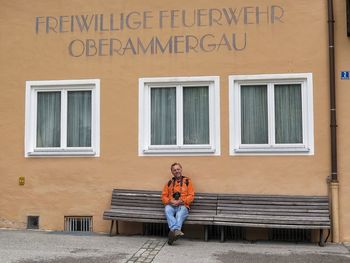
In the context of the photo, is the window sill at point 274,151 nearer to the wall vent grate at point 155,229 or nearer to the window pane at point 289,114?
the window pane at point 289,114

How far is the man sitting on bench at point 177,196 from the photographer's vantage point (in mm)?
8781

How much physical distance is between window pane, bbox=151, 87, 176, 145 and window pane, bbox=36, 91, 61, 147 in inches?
74.1

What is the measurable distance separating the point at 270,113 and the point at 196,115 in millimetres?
1367

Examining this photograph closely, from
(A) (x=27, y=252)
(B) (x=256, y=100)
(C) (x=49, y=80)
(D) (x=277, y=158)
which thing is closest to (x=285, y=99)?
(B) (x=256, y=100)

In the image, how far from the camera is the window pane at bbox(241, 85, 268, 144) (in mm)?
9539

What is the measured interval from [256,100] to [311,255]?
9.85ft

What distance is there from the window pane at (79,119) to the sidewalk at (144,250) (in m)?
1.81

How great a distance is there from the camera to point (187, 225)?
30.9 ft

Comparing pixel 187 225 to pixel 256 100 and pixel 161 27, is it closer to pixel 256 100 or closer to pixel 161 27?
pixel 256 100

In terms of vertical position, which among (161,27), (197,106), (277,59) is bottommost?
(197,106)

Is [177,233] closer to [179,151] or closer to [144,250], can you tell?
[144,250]

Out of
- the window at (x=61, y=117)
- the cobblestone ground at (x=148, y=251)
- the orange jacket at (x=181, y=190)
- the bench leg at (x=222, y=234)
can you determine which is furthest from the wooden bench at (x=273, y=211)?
the window at (x=61, y=117)

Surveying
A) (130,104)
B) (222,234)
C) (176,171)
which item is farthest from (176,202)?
(130,104)

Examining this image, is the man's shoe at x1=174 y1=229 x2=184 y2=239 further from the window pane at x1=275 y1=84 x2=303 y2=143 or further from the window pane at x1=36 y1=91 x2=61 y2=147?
the window pane at x1=36 y1=91 x2=61 y2=147
